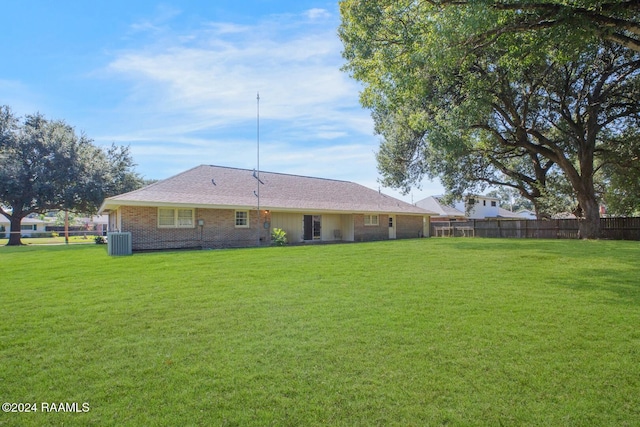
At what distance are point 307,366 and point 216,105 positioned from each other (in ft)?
45.6

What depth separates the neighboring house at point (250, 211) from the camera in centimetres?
1620

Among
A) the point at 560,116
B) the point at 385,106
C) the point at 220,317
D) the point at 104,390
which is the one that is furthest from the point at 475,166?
the point at 104,390

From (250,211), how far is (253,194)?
143 centimetres

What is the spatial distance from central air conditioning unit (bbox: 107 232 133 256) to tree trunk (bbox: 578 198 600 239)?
23.8m

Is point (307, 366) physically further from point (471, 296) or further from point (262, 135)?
point (262, 135)

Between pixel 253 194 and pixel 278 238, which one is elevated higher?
pixel 253 194

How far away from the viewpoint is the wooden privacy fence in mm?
21031

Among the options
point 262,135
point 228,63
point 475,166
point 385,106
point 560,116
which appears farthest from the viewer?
point 475,166

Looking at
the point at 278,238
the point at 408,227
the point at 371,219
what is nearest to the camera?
the point at 278,238

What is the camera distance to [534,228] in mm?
24438

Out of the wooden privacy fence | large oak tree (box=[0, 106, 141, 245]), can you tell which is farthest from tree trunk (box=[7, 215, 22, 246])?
the wooden privacy fence

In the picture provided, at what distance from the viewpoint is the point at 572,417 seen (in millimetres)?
2596

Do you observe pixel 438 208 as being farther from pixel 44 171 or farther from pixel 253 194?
pixel 44 171

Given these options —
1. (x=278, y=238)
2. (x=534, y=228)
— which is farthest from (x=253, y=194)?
(x=534, y=228)
